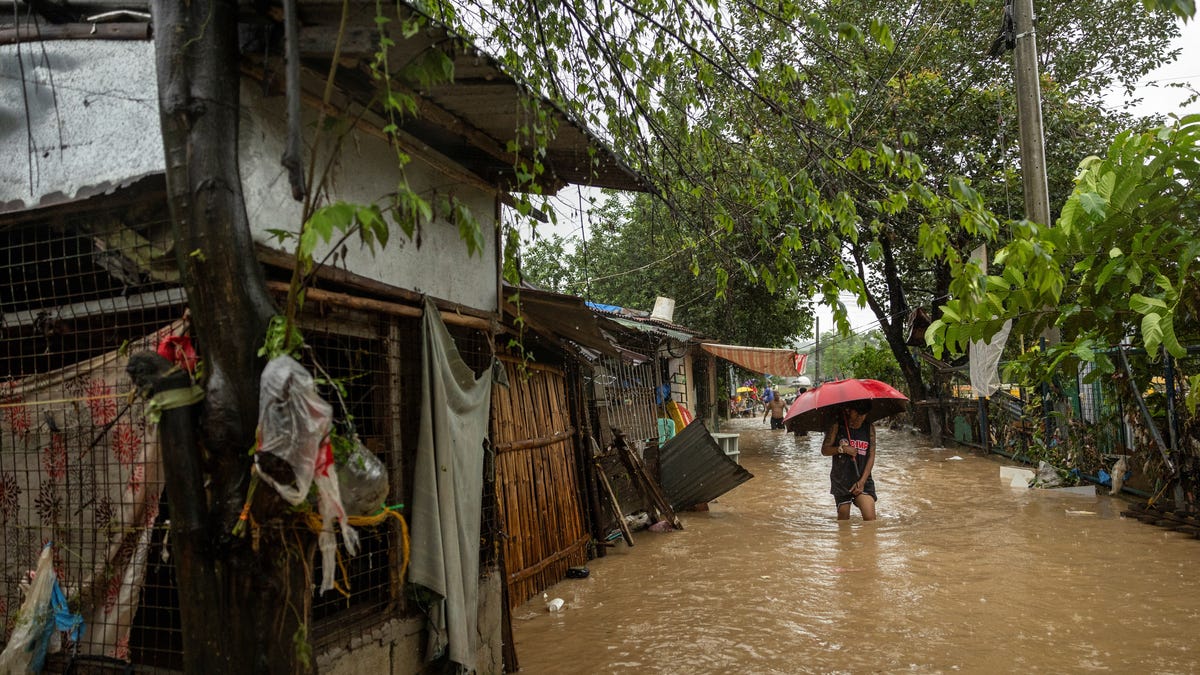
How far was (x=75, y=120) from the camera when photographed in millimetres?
3828

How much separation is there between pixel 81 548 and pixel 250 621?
169 centimetres

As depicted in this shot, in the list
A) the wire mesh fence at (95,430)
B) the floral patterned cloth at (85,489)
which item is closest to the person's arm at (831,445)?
the wire mesh fence at (95,430)

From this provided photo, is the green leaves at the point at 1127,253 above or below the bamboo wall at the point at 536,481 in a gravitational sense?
above

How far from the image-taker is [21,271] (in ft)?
13.8

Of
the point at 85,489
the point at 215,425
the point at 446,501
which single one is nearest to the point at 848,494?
the point at 446,501

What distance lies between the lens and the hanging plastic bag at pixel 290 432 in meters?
2.53

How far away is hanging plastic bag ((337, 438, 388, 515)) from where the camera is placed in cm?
286

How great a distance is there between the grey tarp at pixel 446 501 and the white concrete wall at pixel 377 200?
0.39 meters

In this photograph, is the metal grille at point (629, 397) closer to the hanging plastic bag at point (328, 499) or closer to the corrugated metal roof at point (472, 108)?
the corrugated metal roof at point (472, 108)

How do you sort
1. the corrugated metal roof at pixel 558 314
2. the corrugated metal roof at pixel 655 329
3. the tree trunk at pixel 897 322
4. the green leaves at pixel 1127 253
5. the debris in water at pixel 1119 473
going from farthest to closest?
the tree trunk at pixel 897 322 < the corrugated metal roof at pixel 655 329 < the debris in water at pixel 1119 473 < the green leaves at pixel 1127 253 < the corrugated metal roof at pixel 558 314

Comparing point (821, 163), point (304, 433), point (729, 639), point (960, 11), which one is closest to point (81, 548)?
point (304, 433)

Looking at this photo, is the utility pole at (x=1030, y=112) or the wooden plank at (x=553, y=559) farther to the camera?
the utility pole at (x=1030, y=112)

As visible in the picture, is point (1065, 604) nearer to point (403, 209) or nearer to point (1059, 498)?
point (1059, 498)

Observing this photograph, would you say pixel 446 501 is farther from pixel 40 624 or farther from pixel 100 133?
pixel 100 133
